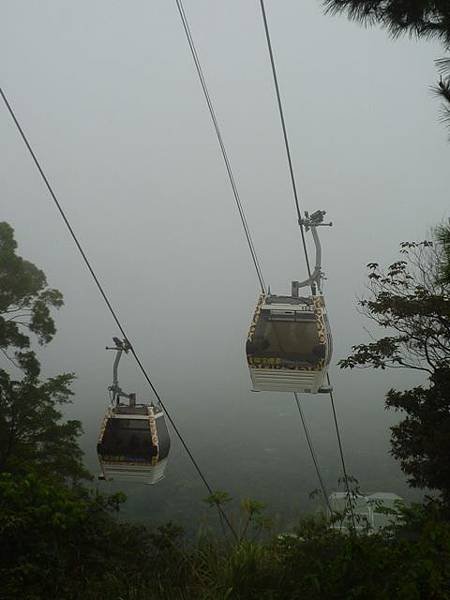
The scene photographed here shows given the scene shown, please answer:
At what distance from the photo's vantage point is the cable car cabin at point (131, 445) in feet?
31.8

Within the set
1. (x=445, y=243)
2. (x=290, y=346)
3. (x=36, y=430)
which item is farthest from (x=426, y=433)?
(x=36, y=430)

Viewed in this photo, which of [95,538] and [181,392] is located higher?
[181,392]

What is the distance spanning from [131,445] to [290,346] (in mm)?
3859

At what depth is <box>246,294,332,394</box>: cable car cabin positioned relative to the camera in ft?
25.0

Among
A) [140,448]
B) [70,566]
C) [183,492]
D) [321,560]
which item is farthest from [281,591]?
[183,492]

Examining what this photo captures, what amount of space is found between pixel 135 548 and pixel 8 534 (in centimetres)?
126

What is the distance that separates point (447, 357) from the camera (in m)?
7.97

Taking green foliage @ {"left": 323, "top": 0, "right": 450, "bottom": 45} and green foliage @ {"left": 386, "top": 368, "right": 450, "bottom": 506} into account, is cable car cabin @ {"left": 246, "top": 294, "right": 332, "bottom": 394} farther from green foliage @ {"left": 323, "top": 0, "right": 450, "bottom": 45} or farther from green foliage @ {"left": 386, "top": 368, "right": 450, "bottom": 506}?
green foliage @ {"left": 323, "top": 0, "right": 450, "bottom": 45}

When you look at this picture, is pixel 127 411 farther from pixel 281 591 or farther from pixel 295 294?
pixel 281 591

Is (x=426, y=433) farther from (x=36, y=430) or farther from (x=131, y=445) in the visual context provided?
(x=36, y=430)

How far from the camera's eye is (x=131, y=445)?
384 inches

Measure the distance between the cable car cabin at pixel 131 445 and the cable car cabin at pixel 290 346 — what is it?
2.91 m

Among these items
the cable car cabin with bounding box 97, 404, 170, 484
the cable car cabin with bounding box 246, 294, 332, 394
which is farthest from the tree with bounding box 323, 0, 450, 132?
the cable car cabin with bounding box 97, 404, 170, 484

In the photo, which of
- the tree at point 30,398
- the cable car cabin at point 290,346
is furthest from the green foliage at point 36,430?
the cable car cabin at point 290,346
